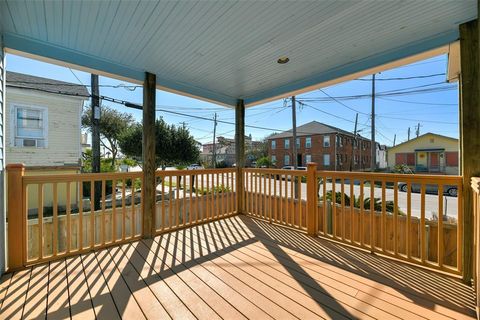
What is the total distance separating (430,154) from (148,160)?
23856 mm

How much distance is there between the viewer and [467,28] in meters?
1.88

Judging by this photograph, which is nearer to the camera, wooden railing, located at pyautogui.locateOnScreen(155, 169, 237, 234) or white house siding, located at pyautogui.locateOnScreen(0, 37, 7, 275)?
white house siding, located at pyautogui.locateOnScreen(0, 37, 7, 275)

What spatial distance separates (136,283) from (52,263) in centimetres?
106

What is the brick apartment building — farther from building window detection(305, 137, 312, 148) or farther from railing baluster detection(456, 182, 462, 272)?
railing baluster detection(456, 182, 462, 272)

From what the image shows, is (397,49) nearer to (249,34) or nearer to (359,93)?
(249,34)

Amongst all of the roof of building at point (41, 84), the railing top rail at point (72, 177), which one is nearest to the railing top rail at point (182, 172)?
the railing top rail at point (72, 177)

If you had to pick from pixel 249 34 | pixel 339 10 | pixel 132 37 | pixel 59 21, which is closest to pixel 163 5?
pixel 132 37

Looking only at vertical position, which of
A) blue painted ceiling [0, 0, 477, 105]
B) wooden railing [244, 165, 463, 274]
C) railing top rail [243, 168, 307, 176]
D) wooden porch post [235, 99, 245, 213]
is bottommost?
wooden railing [244, 165, 463, 274]

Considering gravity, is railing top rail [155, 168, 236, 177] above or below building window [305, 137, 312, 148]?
below

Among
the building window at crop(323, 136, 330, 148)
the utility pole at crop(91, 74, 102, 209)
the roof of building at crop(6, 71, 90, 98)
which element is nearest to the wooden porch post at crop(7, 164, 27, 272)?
the utility pole at crop(91, 74, 102, 209)

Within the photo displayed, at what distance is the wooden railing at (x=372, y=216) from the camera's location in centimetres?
205

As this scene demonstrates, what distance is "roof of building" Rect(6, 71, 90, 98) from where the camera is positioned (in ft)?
24.0

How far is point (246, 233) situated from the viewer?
304cm

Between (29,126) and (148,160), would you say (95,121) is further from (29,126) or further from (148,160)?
(148,160)
